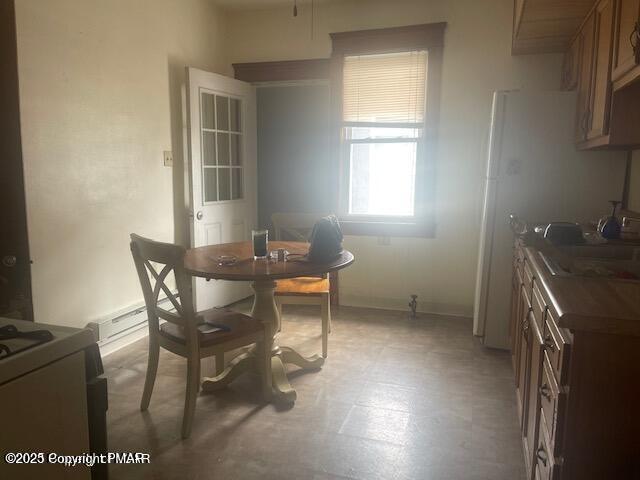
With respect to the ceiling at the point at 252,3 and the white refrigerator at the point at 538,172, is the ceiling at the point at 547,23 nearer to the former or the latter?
the white refrigerator at the point at 538,172

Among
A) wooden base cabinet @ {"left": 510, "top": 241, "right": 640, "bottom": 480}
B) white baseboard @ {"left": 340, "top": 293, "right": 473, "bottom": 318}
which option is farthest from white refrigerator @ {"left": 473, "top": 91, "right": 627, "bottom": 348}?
wooden base cabinet @ {"left": 510, "top": 241, "right": 640, "bottom": 480}

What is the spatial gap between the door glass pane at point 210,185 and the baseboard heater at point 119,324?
3.41ft

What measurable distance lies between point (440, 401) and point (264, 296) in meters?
1.09

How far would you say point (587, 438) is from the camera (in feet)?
3.93

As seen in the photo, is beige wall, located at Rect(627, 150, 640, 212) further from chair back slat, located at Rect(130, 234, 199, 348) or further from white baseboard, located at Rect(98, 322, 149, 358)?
white baseboard, located at Rect(98, 322, 149, 358)

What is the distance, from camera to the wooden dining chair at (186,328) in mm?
2039

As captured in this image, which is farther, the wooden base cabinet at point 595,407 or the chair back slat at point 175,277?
the chair back slat at point 175,277

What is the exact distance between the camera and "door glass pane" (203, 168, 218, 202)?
376 centimetres

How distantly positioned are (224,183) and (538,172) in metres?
2.48

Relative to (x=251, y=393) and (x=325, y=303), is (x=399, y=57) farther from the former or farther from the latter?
(x=251, y=393)

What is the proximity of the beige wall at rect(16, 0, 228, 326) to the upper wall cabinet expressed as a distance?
2.75 meters

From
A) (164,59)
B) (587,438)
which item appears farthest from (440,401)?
(164,59)

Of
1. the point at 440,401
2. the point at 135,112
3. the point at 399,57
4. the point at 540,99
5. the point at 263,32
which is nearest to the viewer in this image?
the point at 440,401
